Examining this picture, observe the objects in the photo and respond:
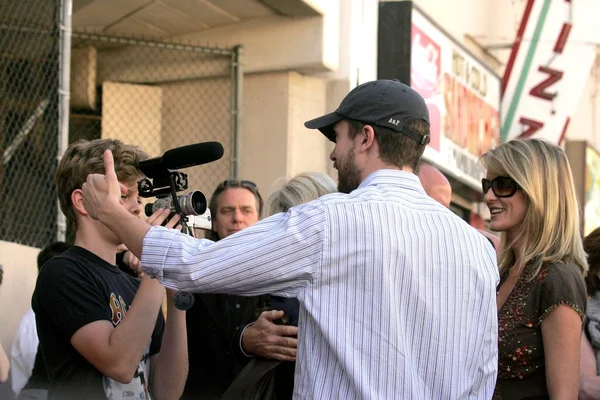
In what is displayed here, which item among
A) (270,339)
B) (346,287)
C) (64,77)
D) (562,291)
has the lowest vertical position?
(270,339)

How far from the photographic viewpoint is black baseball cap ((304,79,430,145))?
326 centimetres

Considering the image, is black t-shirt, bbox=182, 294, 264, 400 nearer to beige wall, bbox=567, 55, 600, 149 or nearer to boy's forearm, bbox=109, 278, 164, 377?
boy's forearm, bbox=109, 278, 164, 377

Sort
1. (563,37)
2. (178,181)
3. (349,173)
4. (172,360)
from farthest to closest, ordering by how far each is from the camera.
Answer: (563,37) < (172,360) < (178,181) < (349,173)

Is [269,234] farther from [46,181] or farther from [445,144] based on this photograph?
[445,144]

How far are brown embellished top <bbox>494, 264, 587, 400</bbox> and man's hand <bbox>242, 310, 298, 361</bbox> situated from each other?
93 cm

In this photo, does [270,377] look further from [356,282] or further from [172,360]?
[356,282]

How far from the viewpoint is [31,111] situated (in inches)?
285

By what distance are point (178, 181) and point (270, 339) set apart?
26.8 inches

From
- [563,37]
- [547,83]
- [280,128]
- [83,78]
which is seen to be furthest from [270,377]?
[563,37]

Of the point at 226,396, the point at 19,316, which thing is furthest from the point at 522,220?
the point at 19,316

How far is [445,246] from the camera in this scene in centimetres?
314

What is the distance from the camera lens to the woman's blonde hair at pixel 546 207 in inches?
164

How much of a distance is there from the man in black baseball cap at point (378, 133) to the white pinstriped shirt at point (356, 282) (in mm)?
148

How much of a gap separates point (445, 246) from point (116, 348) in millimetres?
1170
